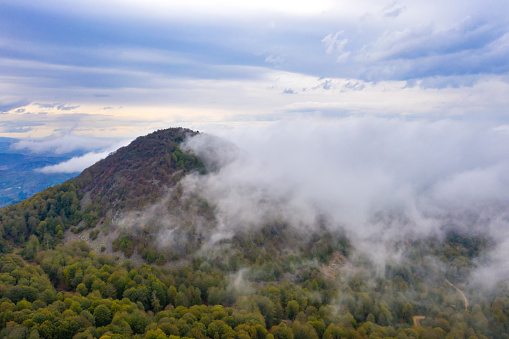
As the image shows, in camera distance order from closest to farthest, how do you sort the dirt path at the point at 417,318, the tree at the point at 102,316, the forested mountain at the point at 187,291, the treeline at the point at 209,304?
the treeline at the point at 209,304 → the tree at the point at 102,316 → the forested mountain at the point at 187,291 → the dirt path at the point at 417,318

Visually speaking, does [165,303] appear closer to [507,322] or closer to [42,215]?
[42,215]

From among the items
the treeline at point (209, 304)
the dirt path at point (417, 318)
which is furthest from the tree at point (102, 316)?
the dirt path at point (417, 318)

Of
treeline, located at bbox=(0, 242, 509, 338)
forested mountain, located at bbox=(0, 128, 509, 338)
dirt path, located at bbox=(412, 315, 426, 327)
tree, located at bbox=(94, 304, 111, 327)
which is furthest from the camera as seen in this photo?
dirt path, located at bbox=(412, 315, 426, 327)

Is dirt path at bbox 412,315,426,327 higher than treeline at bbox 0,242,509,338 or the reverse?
the reverse

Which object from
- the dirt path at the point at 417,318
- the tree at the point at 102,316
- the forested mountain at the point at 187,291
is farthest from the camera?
the dirt path at the point at 417,318

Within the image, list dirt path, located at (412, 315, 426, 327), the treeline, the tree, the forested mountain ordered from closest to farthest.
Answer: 1. the treeline
2. the tree
3. the forested mountain
4. dirt path, located at (412, 315, 426, 327)

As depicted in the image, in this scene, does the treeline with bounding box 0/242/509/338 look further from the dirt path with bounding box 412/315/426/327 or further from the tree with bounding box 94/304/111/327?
the dirt path with bounding box 412/315/426/327

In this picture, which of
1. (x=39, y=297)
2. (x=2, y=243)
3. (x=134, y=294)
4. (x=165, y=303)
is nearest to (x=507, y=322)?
(x=165, y=303)

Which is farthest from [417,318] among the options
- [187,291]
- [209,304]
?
[187,291]

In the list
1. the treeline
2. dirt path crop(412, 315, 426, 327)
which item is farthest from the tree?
dirt path crop(412, 315, 426, 327)

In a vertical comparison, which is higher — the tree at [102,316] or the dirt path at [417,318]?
the tree at [102,316]

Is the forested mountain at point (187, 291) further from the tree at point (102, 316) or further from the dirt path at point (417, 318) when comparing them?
the dirt path at point (417, 318)

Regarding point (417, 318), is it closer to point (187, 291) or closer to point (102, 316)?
point (187, 291)
